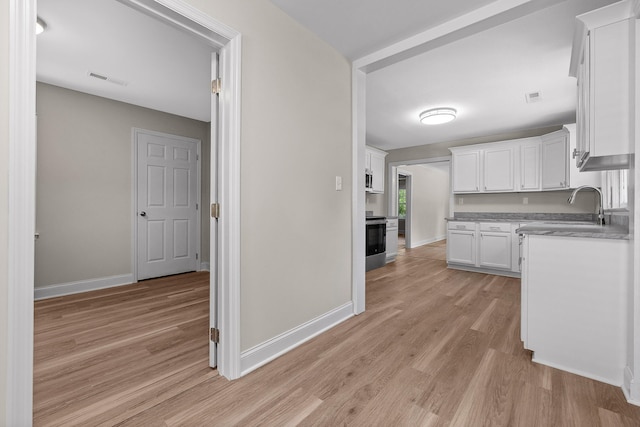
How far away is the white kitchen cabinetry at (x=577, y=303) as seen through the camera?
1.64 meters

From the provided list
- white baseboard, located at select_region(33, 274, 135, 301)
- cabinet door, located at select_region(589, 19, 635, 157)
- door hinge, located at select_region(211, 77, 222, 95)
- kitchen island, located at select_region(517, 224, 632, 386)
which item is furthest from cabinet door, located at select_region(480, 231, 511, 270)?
white baseboard, located at select_region(33, 274, 135, 301)

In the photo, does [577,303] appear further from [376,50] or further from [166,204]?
[166,204]

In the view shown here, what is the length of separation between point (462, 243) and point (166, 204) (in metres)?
4.82

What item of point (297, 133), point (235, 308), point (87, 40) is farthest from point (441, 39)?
point (87, 40)

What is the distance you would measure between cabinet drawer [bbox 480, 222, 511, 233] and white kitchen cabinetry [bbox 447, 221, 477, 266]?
14 centimetres

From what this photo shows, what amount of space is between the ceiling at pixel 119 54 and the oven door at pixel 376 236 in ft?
10.2

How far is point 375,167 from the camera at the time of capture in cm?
579

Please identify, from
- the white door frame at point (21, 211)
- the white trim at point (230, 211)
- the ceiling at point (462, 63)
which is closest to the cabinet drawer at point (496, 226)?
the ceiling at point (462, 63)

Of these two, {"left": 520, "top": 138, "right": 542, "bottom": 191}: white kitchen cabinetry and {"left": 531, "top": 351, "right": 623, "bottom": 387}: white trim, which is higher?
{"left": 520, "top": 138, "right": 542, "bottom": 191}: white kitchen cabinetry

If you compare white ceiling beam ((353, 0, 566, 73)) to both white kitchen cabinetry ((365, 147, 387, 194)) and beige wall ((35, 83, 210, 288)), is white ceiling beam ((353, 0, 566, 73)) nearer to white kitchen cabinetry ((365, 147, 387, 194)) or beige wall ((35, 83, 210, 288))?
white kitchen cabinetry ((365, 147, 387, 194))

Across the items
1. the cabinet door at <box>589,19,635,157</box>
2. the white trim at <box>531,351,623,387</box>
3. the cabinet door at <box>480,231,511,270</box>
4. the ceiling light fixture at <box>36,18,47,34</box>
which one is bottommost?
the white trim at <box>531,351,623,387</box>

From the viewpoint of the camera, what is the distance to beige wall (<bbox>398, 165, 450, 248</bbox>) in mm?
7868

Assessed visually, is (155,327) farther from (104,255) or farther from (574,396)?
(574,396)

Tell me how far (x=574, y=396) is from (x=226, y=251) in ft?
6.85
